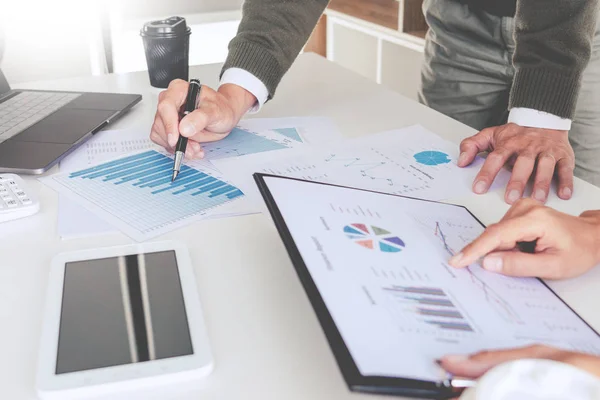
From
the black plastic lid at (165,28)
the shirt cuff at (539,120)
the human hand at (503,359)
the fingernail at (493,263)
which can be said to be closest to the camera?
the human hand at (503,359)

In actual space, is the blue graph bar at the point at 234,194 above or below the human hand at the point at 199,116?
below

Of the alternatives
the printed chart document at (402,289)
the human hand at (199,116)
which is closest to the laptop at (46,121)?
the human hand at (199,116)

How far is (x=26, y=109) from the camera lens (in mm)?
1013

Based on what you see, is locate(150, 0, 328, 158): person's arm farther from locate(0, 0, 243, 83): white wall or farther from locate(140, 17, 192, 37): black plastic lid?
locate(0, 0, 243, 83): white wall

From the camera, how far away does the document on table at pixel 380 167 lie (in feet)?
2.58

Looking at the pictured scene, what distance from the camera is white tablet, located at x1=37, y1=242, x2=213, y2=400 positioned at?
0.45 metres

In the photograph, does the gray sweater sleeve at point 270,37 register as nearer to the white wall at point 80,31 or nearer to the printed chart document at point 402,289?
the printed chart document at point 402,289

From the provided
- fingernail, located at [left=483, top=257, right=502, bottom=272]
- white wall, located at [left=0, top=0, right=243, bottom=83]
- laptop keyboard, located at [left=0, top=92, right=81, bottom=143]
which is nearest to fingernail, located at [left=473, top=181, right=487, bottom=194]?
fingernail, located at [left=483, top=257, right=502, bottom=272]

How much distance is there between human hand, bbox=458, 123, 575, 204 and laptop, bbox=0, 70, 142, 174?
0.55m

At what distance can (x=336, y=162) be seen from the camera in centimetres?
86

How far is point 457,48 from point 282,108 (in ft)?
1.63

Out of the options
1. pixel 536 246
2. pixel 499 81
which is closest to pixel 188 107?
pixel 536 246

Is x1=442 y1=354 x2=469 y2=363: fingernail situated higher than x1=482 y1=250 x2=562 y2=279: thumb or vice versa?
x1=442 y1=354 x2=469 y2=363: fingernail

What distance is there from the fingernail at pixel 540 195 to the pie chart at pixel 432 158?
139mm
